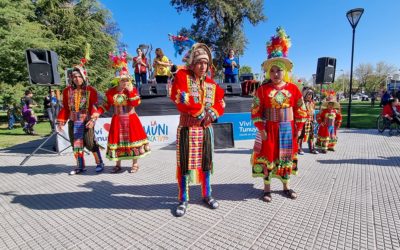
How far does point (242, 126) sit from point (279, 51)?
4.78 m

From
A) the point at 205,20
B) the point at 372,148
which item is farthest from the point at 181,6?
the point at 372,148

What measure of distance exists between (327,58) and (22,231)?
32.8 feet

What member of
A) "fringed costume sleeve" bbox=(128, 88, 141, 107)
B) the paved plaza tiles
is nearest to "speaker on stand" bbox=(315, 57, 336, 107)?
the paved plaza tiles

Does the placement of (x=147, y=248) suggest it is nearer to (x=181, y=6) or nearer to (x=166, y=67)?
(x=166, y=67)

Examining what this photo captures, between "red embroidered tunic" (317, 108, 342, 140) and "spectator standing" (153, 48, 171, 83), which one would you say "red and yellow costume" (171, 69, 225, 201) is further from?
"spectator standing" (153, 48, 171, 83)

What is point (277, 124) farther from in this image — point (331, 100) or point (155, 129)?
point (155, 129)

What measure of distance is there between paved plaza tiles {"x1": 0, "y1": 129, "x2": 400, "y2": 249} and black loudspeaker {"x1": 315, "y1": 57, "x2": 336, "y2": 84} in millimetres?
5044

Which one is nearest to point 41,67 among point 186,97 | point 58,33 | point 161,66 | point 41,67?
point 41,67

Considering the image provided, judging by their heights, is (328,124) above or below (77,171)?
above

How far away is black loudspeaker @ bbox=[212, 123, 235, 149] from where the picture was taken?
6.86 m

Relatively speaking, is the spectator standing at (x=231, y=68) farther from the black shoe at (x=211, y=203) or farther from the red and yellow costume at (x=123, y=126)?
the black shoe at (x=211, y=203)

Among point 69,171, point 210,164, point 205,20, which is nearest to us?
point 210,164

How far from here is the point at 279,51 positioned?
10.7 ft

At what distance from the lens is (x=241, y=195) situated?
3623 millimetres
